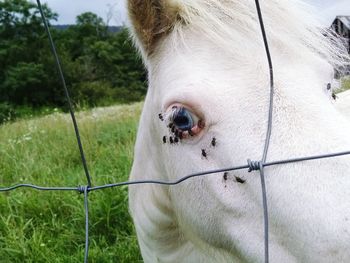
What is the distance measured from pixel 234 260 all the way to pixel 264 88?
1.95ft

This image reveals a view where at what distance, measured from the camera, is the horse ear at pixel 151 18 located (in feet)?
5.51

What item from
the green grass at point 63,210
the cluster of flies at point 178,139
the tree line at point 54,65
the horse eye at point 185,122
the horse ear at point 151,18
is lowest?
the green grass at point 63,210

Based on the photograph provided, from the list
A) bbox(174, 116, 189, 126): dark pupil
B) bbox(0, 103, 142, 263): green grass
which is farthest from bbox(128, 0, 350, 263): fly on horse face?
bbox(0, 103, 142, 263): green grass

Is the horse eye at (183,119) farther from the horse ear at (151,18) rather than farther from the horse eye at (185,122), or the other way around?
the horse ear at (151,18)

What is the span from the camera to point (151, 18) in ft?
5.60

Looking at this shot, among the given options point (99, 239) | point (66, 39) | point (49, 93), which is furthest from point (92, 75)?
point (99, 239)

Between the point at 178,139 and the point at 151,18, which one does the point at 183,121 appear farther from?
the point at 151,18

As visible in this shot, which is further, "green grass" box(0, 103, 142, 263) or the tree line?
the tree line

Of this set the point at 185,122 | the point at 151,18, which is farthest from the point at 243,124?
the point at 151,18

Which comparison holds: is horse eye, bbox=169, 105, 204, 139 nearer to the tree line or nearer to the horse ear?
the horse ear

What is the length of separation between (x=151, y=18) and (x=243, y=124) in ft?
1.94

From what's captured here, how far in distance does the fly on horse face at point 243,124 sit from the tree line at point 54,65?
26.5 meters

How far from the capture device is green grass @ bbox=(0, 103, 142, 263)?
304 cm

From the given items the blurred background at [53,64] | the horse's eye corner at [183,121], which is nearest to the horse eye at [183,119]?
the horse's eye corner at [183,121]
